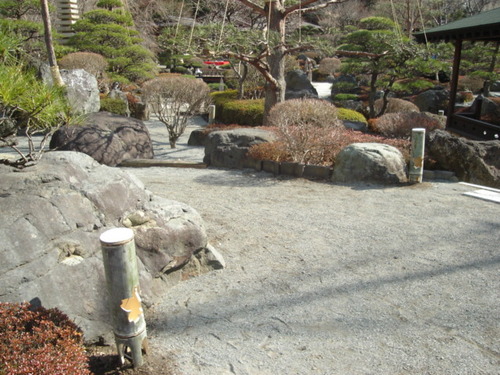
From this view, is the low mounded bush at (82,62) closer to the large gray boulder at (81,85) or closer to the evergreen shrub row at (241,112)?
the large gray boulder at (81,85)

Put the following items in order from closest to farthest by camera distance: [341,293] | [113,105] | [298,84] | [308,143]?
[341,293]
[308,143]
[113,105]
[298,84]

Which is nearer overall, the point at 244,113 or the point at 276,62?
the point at 276,62

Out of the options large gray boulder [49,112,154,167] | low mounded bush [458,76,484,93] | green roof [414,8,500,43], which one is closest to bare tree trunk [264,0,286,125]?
green roof [414,8,500,43]

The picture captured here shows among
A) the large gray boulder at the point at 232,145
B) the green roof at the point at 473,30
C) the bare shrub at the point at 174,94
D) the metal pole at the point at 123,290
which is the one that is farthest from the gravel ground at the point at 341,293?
the bare shrub at the point at 174,94

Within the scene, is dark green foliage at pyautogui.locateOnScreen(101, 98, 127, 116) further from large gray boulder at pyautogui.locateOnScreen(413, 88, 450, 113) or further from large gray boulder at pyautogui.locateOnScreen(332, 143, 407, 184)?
large gray boulder at pyautogui.locateOnScreen(413, 88, 450, 113)

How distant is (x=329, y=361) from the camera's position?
257 centimetres

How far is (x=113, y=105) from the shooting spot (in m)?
14.3

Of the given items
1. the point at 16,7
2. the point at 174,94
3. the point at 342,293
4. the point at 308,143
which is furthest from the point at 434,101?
the point at 342,293

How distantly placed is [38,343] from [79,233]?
0.93 meters

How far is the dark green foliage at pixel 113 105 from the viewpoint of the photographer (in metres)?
14.2

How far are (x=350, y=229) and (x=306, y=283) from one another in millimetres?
1353

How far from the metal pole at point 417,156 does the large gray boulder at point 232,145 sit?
2.60 meters

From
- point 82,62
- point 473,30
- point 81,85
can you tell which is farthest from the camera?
point 82,62

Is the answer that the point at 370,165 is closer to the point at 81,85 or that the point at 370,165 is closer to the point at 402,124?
the point at 402,124
